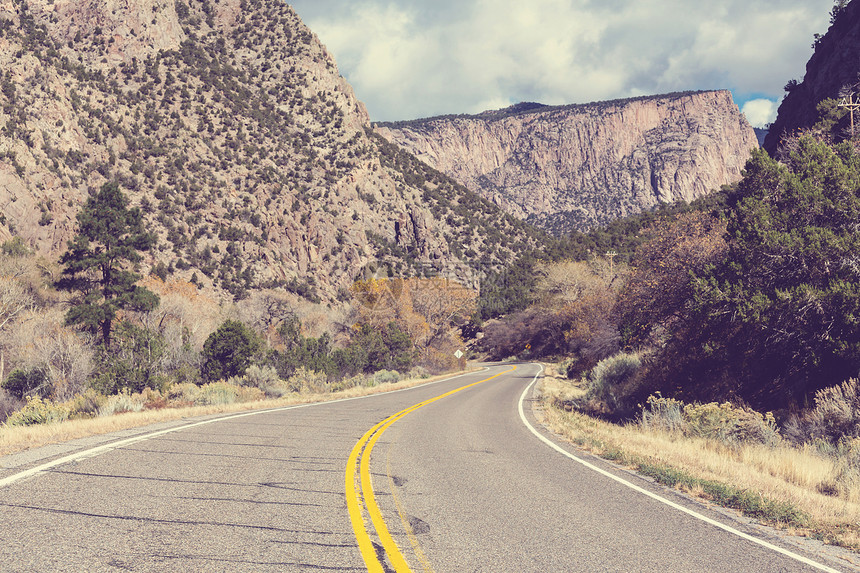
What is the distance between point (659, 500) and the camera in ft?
22.1

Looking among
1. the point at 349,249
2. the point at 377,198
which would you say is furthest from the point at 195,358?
the point at 377,198

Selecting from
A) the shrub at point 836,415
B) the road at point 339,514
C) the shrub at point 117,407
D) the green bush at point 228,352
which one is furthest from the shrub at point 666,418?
the green bush at point 228,352

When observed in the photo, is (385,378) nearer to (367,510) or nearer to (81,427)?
(81,427)

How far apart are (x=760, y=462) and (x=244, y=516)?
8846 millimetres

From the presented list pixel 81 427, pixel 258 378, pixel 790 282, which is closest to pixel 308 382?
pixel 258 378

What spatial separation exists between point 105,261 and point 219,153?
1591 inches

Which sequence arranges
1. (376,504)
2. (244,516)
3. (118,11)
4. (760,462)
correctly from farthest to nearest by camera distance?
(118,11), (760,462), (376,504), (244,516)

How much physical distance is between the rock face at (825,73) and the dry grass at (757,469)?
1797 inches

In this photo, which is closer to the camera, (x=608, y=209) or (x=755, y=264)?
(x=755, y=264)

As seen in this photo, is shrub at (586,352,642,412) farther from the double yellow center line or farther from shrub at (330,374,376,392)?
the double yellow center line

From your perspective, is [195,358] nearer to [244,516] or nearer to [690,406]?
[690,406]

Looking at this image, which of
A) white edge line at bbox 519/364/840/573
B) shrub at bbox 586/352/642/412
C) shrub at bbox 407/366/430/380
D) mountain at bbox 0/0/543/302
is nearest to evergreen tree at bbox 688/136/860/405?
shrub at bbox 586/352/642/412

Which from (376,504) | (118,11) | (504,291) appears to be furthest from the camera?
(504,291)

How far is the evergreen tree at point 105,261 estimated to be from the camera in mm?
38688
